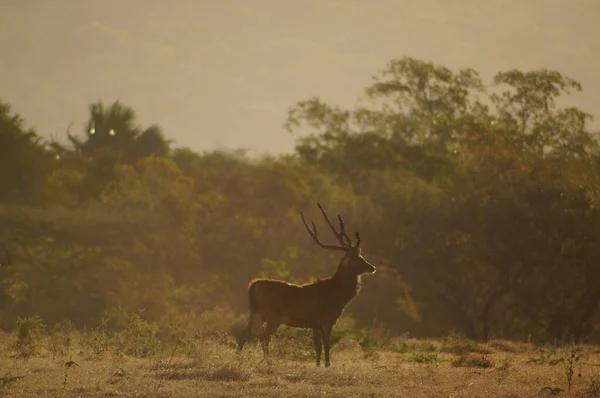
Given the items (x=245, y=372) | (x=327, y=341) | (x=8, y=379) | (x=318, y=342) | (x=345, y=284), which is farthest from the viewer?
(x=345, y=284)

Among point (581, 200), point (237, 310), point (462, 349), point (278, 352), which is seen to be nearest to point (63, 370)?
point (278, 352)

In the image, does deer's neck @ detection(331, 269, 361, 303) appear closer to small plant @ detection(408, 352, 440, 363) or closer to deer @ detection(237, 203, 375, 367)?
deer @ detection(237, 203, 375, 367)

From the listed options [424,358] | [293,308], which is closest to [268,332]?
[293,308]

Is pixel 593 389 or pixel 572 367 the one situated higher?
pixel 572 367

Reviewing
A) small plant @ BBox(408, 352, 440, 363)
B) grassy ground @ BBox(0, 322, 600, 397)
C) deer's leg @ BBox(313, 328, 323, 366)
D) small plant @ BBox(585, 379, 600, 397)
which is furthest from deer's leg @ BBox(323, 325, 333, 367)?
small plant @ BBox(585, 379, 600, 397)

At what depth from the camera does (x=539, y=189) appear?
3319 cm

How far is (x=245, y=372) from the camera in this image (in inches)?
527

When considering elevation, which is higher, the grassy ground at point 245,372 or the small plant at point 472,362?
the grassy ground at point 245,372

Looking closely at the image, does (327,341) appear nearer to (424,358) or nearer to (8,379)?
(424,358)

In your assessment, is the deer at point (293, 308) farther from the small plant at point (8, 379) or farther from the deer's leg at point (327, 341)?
the small plant at point (8, 379)

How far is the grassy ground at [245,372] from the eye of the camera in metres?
12.3

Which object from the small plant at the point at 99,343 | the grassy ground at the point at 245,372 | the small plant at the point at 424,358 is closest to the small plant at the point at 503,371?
the grassy ground at the point at 245,372

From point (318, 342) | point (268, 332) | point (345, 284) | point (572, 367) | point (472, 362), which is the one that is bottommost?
point (472, 362)

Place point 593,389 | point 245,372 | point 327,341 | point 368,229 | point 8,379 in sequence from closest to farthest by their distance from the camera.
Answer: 1. point 8,379
2. point 593,389
3. point 245,372
4. point 327,341
5. point 368,229
